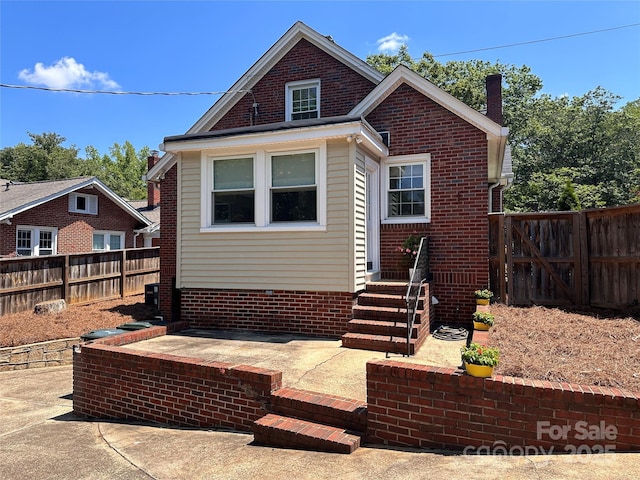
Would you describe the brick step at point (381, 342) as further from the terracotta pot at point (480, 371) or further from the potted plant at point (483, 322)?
the terracotta pot at point (480, 371)

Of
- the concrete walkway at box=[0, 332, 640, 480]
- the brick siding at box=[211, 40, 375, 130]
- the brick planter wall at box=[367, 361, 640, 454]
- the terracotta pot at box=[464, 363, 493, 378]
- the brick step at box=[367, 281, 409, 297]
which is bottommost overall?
the concrete walkway at box=[0, 332, 640, 480]

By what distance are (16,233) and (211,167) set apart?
44.0ft

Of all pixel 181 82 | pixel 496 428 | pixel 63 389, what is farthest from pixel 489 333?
pixel 181 82

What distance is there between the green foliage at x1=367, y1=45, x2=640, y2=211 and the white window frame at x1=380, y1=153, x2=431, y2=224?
69.8 feet

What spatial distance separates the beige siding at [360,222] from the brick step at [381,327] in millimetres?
726

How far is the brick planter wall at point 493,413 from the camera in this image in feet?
11.2

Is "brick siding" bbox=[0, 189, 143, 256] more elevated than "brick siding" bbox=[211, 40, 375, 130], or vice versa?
"brick siding" bbox=[211, 40, 375, 130]

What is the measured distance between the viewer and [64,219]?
62.0 ft

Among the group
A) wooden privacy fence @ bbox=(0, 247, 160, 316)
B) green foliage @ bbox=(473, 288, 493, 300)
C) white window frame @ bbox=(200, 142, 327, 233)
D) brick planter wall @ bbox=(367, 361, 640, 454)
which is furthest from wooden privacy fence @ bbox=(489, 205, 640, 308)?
wooden privacy fence @ bbox=(0, 247, 160, 316)

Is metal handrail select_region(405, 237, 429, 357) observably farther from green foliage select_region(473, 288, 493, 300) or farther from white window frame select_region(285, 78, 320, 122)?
white window frame select_region(285, 78, 320, 122)

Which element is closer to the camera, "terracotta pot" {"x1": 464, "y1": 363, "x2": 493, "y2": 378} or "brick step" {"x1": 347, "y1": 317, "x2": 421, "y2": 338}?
"terracotta pot" {"x1": 464, "y1": 363, "x2": 493, "y2": 378}

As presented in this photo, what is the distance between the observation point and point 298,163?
7867 mm

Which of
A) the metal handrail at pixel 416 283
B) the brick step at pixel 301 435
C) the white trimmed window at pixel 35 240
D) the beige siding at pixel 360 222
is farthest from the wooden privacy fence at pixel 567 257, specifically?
the white trimmed window at pixel 35 240

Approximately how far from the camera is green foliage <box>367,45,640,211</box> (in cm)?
2791
